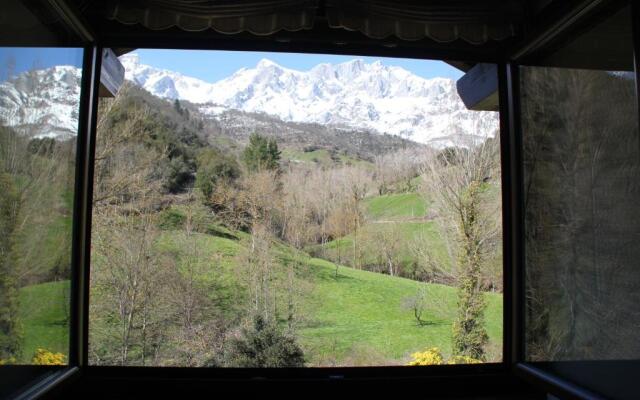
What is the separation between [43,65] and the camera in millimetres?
1522

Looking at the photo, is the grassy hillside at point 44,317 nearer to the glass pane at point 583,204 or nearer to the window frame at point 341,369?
the window frame at point 341,369

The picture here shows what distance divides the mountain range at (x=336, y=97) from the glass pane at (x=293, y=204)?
15 millimetres

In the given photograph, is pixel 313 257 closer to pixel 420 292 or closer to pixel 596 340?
pixel 420 292

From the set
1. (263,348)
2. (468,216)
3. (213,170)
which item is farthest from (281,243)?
(468,216)

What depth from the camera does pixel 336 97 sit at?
14.8ft

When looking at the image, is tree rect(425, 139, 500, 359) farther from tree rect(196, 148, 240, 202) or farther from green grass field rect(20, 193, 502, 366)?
tree rect(196, 148, 240, 202)

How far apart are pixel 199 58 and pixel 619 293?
4.23 m

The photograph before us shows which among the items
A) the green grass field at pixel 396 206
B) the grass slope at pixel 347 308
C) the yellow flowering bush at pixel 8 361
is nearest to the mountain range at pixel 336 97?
the green grass field at pixel 396 206

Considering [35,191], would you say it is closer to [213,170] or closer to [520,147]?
[520,147]

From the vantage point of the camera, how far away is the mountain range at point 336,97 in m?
4.40

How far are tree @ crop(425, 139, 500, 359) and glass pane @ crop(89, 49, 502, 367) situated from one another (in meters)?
0.01

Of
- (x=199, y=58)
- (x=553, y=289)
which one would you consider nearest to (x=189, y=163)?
(x=199, y=58)

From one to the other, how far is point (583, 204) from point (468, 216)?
2791 millimetres

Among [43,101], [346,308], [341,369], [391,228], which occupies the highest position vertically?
[43,101]
